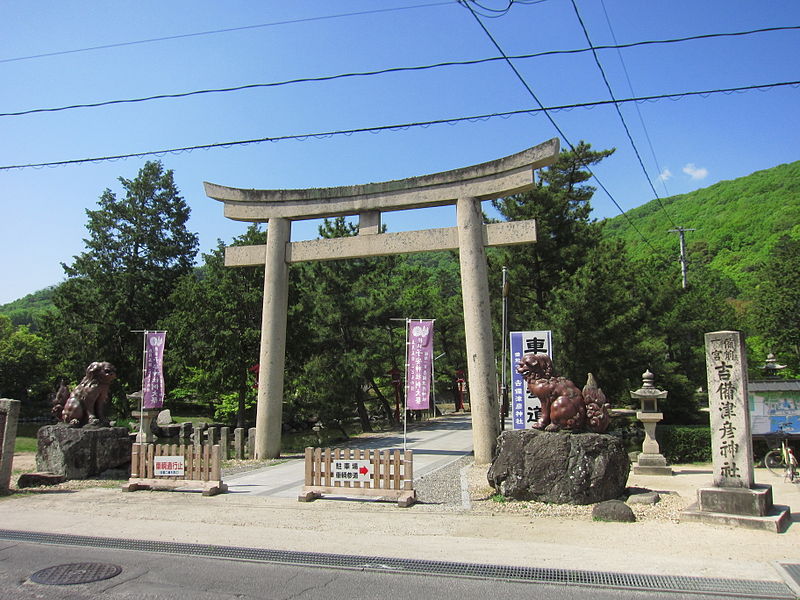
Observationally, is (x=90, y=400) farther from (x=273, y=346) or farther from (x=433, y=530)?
(x=433, y=530)

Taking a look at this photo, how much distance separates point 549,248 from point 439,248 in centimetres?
725

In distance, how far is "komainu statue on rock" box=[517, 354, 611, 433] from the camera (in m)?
8.99

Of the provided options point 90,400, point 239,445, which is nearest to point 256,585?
point 90,400

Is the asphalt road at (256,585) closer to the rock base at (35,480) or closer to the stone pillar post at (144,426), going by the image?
the rock base at (35,480)

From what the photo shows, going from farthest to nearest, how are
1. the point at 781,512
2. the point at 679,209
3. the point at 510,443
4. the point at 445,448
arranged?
the point at 679,209 → the point at 445,448 → the point at 510,443 → the point at 781,512

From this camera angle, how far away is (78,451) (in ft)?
39.3

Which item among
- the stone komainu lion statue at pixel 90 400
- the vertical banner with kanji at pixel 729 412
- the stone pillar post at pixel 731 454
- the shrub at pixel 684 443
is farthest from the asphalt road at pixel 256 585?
the shrub at pixel 684 443

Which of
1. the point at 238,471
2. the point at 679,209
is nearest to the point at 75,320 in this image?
the point at 238,471

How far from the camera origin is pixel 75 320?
27734mm

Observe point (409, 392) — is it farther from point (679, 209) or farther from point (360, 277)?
point (679, 209)

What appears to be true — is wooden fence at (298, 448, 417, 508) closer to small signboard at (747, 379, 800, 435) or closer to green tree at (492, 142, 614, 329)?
small signboard at (747, 379, 800, 435)

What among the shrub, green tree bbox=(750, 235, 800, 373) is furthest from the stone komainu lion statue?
green tree bbox=(750, 235, 800, 373)

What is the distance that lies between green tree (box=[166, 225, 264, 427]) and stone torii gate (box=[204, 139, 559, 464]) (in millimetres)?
4757

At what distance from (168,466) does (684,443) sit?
519 inches
